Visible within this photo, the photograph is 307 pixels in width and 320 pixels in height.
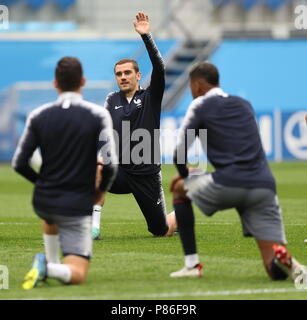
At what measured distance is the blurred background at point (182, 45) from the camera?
113 feet

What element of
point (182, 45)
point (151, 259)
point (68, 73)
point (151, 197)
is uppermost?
point (182, 45)

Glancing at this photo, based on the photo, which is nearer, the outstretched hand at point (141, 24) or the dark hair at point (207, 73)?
the dark hair at point (207, 73)

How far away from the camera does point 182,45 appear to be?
3550cm

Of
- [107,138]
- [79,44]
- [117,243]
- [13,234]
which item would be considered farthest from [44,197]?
[79,44]

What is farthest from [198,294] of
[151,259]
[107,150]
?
[151,259]

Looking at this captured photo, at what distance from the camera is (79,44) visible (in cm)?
3497

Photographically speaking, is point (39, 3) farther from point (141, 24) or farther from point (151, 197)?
point (141, 24)

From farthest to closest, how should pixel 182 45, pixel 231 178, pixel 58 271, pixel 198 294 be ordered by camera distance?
pixel 182 45 < pixel 231 178 < pixel 58 271 < pixel 198 294

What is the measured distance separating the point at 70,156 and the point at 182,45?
1089 inches

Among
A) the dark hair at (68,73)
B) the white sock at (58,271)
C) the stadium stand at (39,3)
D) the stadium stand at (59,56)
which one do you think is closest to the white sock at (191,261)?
the white sock at (58,271)

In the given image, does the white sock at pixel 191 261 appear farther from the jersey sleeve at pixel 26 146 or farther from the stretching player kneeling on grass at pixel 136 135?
the stretching player kneeling on grass at pixel 136 135

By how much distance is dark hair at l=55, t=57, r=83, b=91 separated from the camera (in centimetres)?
809
